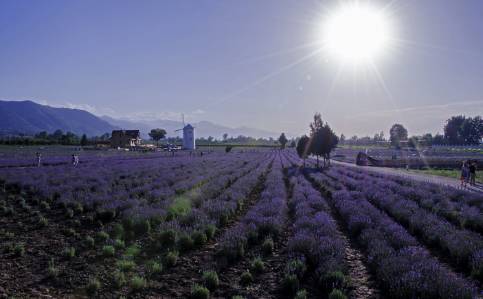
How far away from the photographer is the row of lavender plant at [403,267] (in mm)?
4754

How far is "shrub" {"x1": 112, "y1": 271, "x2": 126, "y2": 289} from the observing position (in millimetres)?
5571

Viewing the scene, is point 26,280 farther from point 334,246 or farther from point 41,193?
point 41,193

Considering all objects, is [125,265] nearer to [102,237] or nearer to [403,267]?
[102,237]

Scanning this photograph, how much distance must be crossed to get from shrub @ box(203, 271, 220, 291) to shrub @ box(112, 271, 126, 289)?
1475mm

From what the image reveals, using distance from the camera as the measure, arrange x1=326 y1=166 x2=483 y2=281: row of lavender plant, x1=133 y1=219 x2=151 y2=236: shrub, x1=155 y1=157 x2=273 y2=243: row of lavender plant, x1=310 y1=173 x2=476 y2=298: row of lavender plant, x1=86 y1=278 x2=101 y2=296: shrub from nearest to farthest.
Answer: x1=310 y1=173 x2=476 y2=298: row of lavender plant
x1=86 y1=278 x2=101 y2=296: shrub
x1=326 y1=166 x2=483 y2=281: row of lavender plant
x1=155 y1=157 x2=273 y2=243: row of lavender plant
x1=133 y1=219 x2=151 y2=236: shrub

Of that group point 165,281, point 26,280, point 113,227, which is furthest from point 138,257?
point 113,227

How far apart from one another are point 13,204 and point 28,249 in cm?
720

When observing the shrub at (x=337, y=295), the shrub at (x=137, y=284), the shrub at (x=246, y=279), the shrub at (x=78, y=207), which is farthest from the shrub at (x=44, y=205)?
the shrub at (x=337, y=295)

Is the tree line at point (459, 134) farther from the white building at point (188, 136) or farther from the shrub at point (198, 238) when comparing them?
the shrub at point (198, 238)

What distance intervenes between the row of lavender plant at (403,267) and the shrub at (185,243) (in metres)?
4.11

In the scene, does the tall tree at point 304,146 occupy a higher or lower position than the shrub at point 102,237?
higher

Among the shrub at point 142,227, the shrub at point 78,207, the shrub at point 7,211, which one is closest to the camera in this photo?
the shrub at point 142,227

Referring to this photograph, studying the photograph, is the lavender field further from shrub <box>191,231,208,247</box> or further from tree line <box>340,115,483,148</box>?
tree line <box>340,115,483,148</box>

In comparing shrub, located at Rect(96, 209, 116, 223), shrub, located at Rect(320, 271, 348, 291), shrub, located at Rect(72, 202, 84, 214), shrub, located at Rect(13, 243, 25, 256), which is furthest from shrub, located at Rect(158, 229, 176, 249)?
shrub, located at Rect(72, 202, 84, 214)
